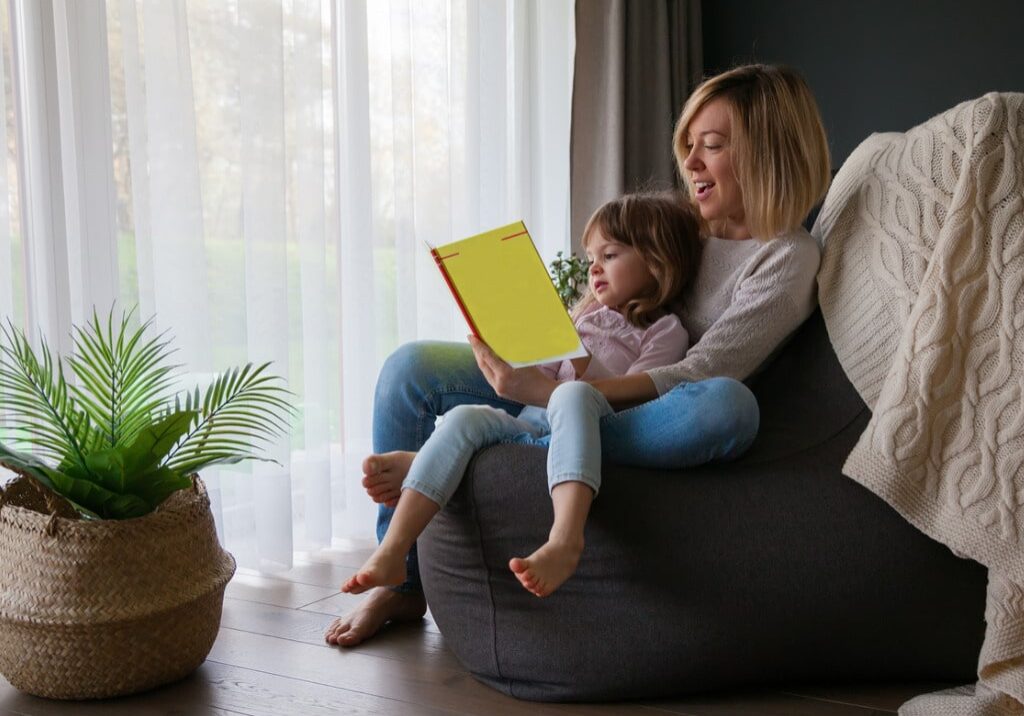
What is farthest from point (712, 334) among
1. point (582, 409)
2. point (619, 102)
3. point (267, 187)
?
point (619, 102)

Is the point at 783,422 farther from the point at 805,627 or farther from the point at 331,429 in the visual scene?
the point at 331,429

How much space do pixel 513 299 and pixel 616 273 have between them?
39cm

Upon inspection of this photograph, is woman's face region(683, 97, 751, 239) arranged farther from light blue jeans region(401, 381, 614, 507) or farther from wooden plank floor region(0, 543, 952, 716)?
wooden plank floor region(0, 543, 952, 716)

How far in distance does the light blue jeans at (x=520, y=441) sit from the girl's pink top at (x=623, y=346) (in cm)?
22

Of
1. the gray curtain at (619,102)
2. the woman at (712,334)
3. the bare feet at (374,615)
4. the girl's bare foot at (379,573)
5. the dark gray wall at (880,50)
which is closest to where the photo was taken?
the girl's bare foot at (379,573)

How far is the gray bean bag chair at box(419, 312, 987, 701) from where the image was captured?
151cm

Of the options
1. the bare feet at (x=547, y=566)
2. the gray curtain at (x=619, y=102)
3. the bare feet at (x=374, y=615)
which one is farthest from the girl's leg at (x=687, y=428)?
the gray curtain at (x=619, y=102)

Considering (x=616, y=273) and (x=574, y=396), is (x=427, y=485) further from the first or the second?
(x=616, y=273)

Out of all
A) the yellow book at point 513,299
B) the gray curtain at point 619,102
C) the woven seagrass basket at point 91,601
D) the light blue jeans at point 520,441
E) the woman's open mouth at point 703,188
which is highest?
the gray curtain at point 619,102

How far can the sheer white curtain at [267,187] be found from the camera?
1.96 m

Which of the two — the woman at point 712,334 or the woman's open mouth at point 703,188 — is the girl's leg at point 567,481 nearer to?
the woman at point 712,334

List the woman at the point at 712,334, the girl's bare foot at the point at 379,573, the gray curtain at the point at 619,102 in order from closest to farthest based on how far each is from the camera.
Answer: the girl's bare foot at the point at 379,573 < the woman at the point at 712,334 < the gray curtain at the point at 619,102

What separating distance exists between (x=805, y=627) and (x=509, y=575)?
0.42m

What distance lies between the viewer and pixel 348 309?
2.63 meters
